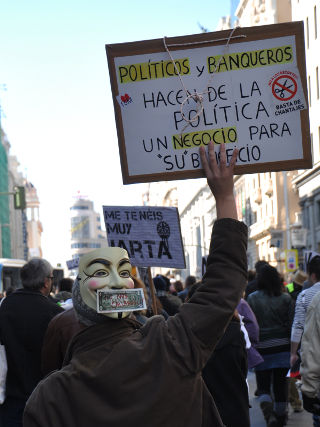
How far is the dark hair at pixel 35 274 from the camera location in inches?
252

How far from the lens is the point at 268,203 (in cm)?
7319

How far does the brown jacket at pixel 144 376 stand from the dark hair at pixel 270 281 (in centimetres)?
733

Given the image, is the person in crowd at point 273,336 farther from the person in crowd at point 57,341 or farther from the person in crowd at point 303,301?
the person in crowd at point 57,341

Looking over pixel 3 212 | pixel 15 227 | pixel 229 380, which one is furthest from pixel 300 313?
pixel 15 227

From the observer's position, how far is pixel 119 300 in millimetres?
2799

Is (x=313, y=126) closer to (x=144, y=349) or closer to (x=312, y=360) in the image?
(x=312, y=360)

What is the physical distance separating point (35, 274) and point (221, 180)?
3468mm

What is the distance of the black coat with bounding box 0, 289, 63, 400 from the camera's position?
6105mm

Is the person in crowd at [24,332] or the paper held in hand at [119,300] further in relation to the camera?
the person in crowd at [24,332]

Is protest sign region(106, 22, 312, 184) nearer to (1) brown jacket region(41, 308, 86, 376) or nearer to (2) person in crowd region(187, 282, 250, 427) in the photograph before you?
(1) brown jacket region(41, 308, 86, 376)

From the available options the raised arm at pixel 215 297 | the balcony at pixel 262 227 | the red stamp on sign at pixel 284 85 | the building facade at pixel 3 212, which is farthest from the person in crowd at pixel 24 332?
the building facade at pixel 3 212

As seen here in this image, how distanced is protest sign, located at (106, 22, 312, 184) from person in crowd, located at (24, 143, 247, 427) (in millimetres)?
1026

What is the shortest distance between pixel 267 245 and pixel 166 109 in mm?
71524

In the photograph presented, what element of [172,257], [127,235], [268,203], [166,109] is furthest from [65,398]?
[268,203]
